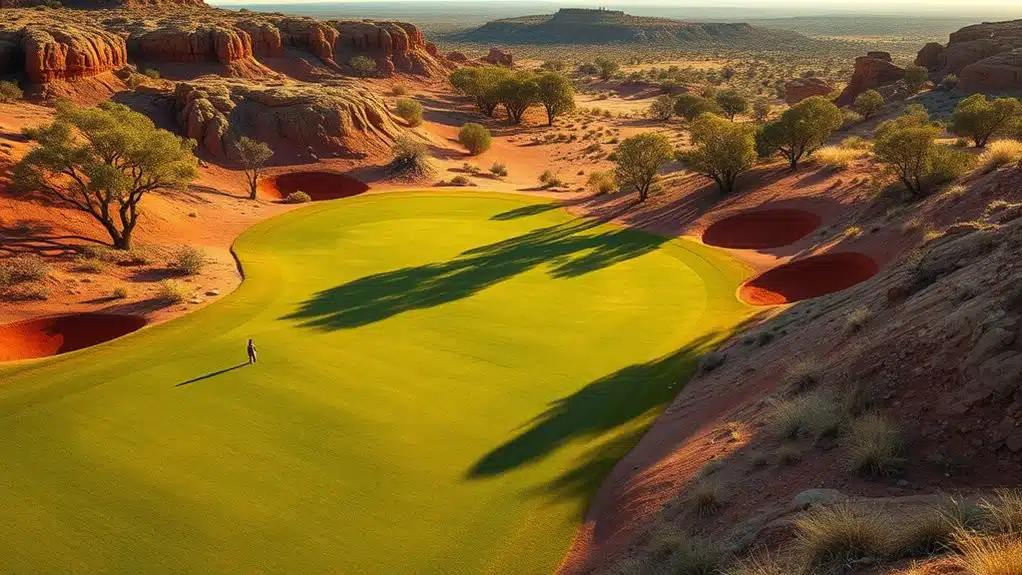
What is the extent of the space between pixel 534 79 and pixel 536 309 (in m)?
57.1

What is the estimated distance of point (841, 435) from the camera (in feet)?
37.4

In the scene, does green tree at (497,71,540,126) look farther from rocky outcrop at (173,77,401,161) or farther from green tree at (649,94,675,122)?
rocky outcrop at (173,77,401,161)

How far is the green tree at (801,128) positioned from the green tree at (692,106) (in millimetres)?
35435

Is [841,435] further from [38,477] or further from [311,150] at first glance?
[311,150]

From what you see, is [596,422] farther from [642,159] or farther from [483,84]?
[483,84]

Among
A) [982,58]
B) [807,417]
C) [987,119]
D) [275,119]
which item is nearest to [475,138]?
[275,119]

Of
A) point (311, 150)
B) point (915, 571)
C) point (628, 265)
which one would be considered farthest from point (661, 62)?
point (915, 571)

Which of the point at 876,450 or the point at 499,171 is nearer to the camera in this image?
the point at 876,450

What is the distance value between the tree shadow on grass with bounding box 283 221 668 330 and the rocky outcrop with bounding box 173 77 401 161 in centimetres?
2692

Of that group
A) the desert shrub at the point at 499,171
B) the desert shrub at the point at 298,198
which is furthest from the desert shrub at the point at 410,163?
the desert shrub at the point at 298,198

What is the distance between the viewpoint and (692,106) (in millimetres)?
78312

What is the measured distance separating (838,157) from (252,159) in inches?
1756

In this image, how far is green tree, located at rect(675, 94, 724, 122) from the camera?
76.8 m

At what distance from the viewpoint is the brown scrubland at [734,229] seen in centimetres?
974
